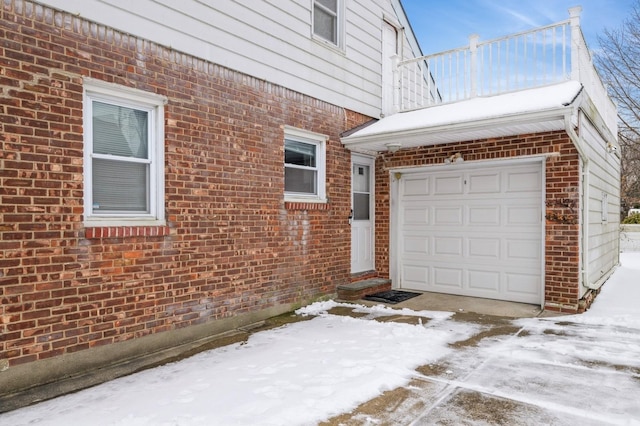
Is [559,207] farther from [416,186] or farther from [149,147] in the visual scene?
[149,147]

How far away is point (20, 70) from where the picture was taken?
3.67 meters

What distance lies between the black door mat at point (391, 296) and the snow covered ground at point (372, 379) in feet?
5.21

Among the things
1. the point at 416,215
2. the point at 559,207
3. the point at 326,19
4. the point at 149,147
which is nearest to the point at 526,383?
the point at 559,207

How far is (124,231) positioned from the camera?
434cm

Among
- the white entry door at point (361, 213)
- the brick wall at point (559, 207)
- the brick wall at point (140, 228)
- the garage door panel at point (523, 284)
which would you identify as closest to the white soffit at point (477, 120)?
the brick wall at point (559, 207)

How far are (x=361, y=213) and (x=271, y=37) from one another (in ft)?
11.7

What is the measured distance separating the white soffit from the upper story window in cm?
172

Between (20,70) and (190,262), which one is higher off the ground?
(20,70)

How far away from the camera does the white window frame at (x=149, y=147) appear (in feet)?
13.6

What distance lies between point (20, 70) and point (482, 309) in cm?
634

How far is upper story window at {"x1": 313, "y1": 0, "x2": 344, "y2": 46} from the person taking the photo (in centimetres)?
722

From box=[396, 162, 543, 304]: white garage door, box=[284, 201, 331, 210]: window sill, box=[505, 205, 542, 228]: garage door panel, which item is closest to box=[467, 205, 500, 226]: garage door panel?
box=[396, 162, 543, 304]: white garage door

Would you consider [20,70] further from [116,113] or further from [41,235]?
[41,235]

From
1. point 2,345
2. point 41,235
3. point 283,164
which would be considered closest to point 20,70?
point 41,235
